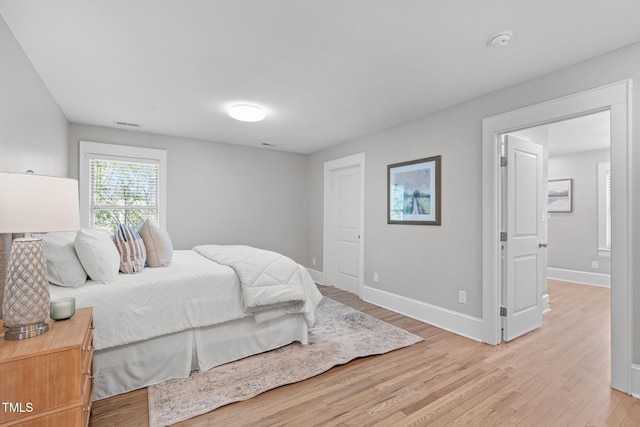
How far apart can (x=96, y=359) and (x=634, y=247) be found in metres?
3.68

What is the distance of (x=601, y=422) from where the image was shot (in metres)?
1.80

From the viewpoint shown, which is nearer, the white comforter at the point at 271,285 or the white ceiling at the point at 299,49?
the white ceiling at the point at 299,49

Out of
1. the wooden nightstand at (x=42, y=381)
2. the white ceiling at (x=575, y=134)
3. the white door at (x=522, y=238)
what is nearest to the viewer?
the wooden nightstand at (x=42, y=381)

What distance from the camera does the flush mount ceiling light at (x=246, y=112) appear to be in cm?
317

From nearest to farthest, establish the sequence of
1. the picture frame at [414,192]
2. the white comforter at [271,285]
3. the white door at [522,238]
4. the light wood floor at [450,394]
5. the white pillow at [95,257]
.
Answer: the light wood floor at [450,394]
the white pillow at [95,257]
the white comforter at [271,285]
the white door at [522,238]
the picture frame at [414,192]

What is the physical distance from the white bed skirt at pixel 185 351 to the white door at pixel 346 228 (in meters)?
2.08

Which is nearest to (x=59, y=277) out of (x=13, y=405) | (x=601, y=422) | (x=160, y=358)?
(x=160, y=358)

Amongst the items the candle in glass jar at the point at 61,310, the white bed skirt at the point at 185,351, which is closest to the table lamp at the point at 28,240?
the candle in glass jar at the point at 61,310

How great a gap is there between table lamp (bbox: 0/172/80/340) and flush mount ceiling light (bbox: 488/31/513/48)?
261 cm

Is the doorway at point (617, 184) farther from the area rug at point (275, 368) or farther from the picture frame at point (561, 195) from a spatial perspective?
the picture frame at point (561, 195)

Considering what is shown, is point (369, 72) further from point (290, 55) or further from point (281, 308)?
point (281, 308)

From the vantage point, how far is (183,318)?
7.44ft

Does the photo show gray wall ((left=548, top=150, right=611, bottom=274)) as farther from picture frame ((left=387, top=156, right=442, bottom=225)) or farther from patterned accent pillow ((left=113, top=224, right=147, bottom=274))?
patterned accent pillow ((left=113, top=224, right=147, bottom=274))

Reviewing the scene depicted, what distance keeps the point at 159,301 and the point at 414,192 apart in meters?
2.88
